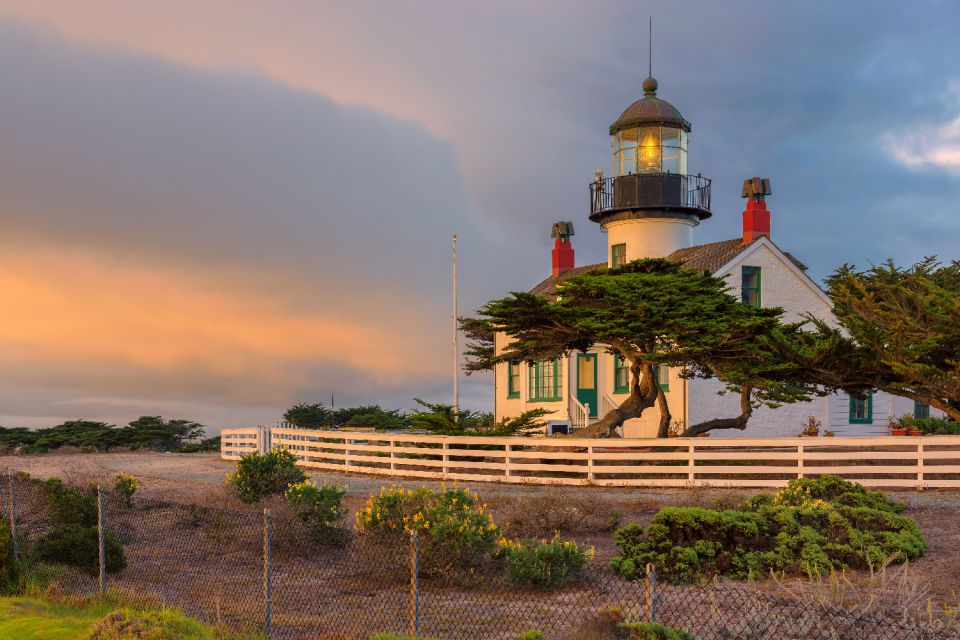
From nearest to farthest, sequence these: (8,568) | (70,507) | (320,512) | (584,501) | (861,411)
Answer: (8,568) → (320,512) → (70,507) → (584,501) → (861,411)

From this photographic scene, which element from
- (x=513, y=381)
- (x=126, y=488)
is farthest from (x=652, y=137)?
(x=126, y=488)

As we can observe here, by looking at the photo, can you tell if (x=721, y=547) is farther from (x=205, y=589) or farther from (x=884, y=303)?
(x=884, y=303)

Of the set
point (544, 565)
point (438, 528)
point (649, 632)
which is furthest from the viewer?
point (438, 528)

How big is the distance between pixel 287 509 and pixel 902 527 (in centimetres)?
872

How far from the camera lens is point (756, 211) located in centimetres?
3384

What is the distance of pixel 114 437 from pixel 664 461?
33.7m

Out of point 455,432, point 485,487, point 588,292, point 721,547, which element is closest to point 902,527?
point 721,547

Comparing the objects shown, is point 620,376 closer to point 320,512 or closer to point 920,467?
point 920,467

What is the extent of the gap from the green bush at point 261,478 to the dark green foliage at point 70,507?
2.80m

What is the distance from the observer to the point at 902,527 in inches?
521

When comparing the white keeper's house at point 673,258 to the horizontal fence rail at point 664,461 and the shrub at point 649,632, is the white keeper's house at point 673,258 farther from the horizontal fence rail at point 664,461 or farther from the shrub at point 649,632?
the shrub at point 649,632

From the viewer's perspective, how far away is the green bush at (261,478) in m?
17.5

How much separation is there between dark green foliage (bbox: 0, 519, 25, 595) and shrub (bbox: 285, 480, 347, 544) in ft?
12.7

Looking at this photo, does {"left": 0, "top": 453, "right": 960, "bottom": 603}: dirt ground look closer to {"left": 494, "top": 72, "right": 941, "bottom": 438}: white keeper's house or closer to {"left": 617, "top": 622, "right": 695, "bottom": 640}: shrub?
{"left": 617, "top": 622, "right": 695, "bottom": 640}: shrub
